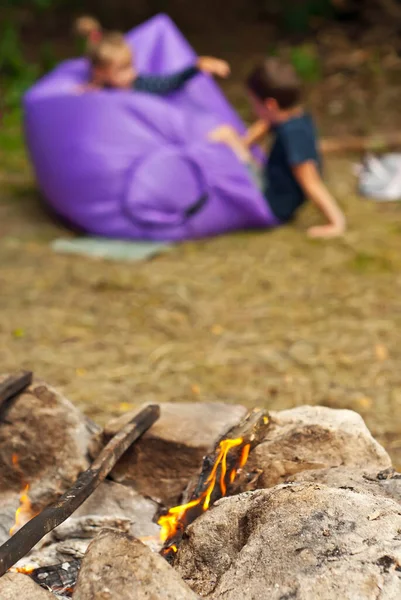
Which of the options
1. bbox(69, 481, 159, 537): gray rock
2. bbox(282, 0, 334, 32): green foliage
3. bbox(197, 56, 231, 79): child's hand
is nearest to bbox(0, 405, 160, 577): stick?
bbox(69, 481, 159, 537): gray rock

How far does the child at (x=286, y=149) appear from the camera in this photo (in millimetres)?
5469

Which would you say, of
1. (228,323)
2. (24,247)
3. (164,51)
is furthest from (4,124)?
(228,323)

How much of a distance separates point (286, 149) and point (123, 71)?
1136 mm

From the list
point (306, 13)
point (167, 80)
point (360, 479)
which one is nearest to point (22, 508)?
point (360, 479)

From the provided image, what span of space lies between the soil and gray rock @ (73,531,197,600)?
141 centimetres

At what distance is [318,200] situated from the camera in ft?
17.9

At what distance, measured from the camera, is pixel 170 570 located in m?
1.83

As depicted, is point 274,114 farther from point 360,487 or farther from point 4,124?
point 360,487

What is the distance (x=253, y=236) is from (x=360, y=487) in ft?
11.4

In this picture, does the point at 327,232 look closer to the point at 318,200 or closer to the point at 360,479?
the point at 318,200

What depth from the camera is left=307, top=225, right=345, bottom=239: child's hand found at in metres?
5.42

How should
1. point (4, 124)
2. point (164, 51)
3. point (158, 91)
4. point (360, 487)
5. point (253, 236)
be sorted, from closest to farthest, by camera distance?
point (360, 487) → point (253, 236) → point (158, 91) → point (164, 51) → point (4, 124)

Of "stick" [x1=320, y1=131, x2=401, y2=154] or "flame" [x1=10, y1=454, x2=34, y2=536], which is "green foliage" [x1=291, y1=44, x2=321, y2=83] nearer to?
"stick" [x1=320, y1=131, x2=401, y2=154]

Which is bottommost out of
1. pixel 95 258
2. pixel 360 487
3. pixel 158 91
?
pixel 95 258
